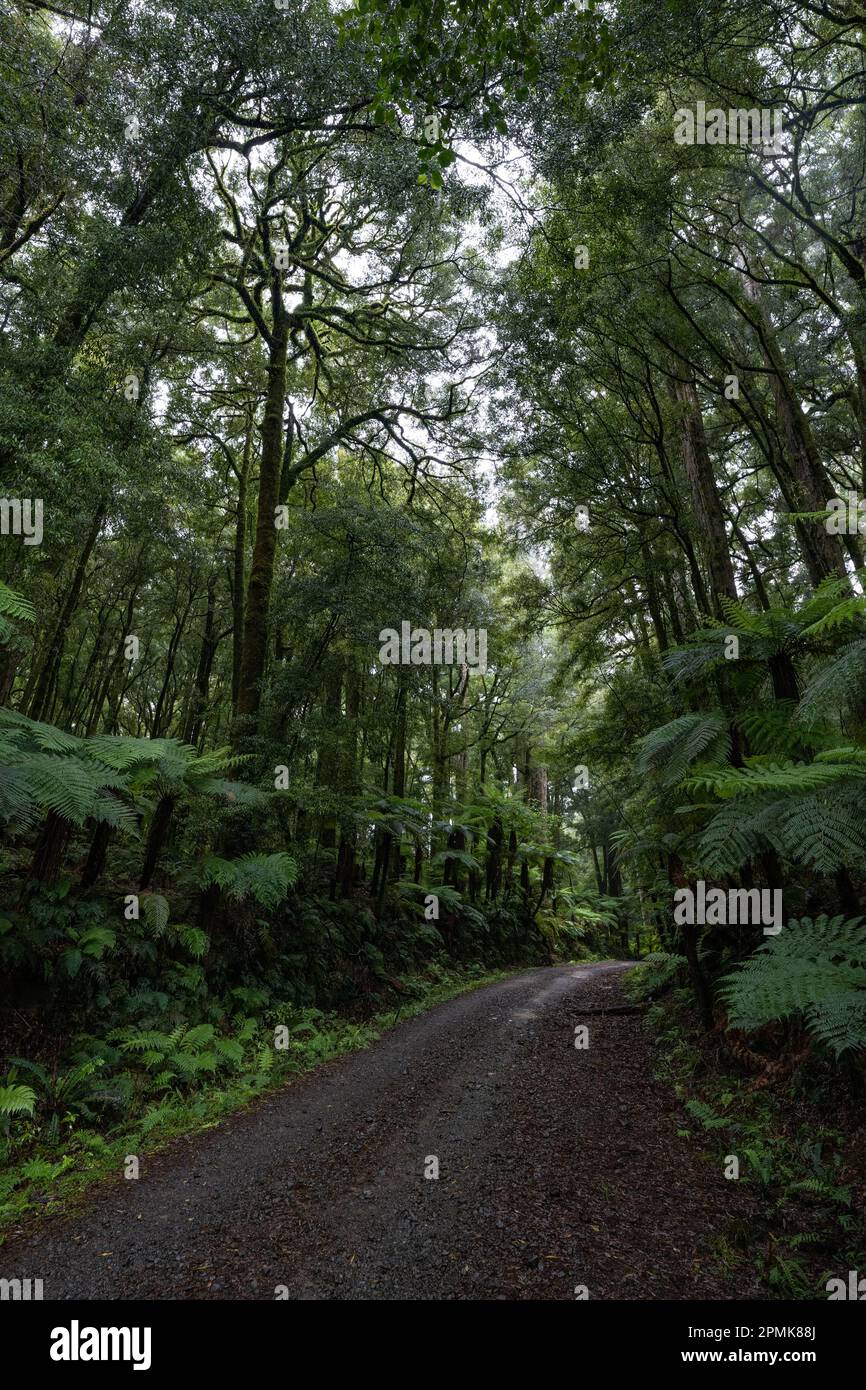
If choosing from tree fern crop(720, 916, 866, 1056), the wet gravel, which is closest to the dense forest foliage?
tree fern crop(720, 916, 866, 1056)

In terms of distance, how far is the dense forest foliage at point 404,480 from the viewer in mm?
4414

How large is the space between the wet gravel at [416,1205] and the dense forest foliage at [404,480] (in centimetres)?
81

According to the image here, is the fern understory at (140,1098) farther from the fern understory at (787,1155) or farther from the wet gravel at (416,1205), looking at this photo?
the fern understory at (787,1155)

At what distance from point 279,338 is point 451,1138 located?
37.8 feet

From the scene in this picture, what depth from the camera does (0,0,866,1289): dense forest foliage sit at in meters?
4.41

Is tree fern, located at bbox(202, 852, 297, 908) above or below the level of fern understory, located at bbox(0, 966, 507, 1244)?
above

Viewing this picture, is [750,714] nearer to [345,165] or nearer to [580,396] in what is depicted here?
[580,396]

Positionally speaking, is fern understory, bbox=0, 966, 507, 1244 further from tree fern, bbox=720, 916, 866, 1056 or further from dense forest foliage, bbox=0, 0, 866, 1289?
tree fern, bbox=720, 916, 866, 1056

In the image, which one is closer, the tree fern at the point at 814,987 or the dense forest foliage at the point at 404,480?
the tree fern at the point at 814,987

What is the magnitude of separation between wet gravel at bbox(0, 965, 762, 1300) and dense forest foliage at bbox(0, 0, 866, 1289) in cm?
81

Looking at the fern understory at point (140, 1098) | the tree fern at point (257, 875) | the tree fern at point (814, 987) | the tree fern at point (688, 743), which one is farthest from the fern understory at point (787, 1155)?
the tree fern at point (257, 875)

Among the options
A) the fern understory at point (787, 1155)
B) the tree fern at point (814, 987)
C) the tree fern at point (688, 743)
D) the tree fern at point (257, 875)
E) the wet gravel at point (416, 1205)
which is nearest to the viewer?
the tree fern at point (814, 987)
